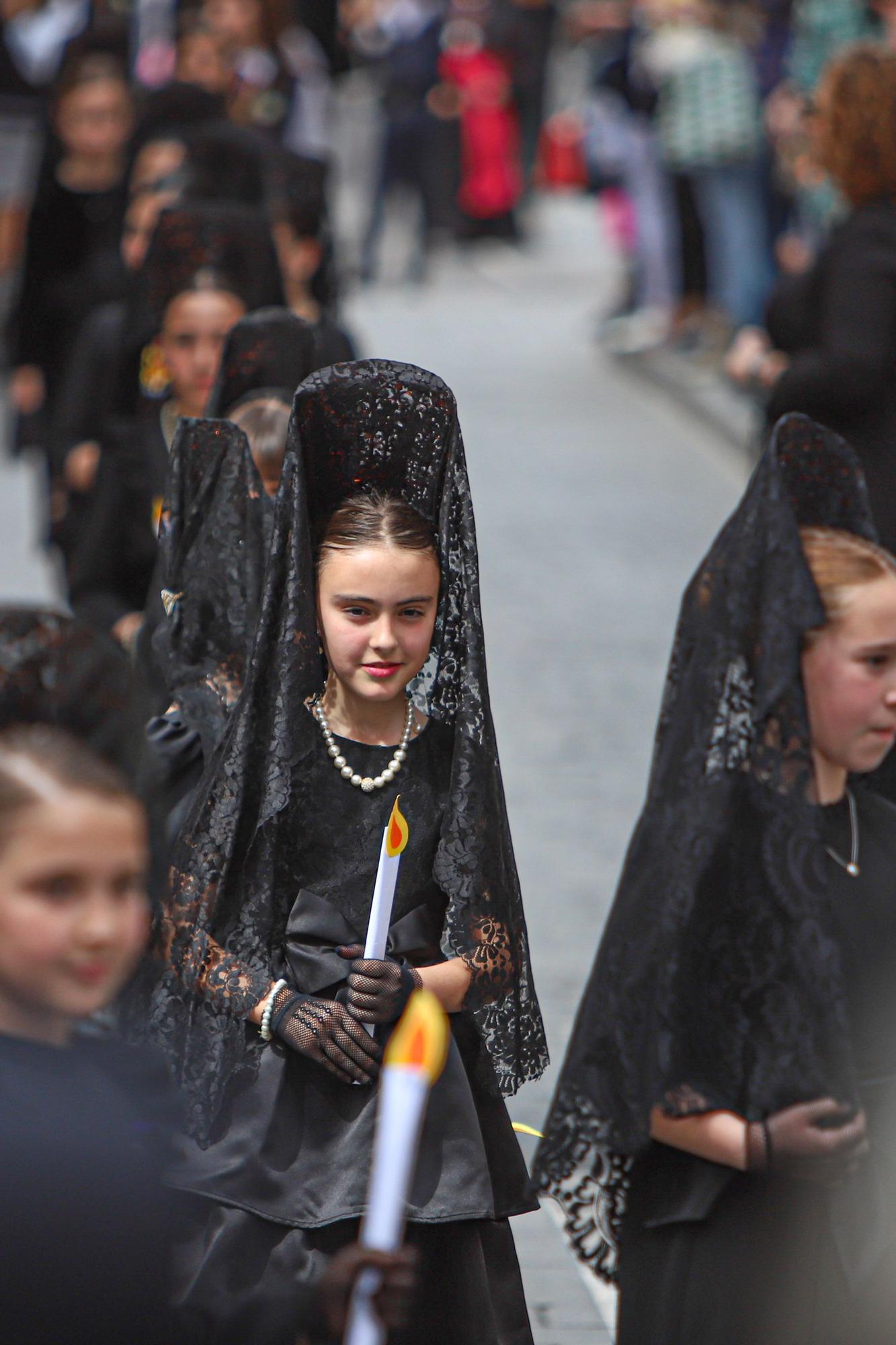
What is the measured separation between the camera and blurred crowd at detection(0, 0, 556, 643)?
5.07 meters

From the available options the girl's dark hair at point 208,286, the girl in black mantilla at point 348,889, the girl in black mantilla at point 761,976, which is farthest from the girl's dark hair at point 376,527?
the girl's dark hair at point 208,286

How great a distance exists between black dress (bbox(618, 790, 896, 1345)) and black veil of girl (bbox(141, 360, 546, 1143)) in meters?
0.36

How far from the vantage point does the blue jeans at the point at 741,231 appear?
1155cm

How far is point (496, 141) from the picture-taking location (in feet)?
58.2

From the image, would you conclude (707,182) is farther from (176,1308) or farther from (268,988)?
(176,1308)

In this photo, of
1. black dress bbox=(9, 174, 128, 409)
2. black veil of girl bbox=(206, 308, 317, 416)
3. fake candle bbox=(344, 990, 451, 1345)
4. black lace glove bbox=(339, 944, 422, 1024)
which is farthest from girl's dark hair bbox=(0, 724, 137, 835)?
black dress bbox=(9, 174, 128, 409)

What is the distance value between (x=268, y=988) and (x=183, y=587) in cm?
90

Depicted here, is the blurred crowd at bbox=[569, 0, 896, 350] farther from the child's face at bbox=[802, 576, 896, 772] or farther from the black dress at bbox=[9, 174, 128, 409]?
the child's face at bbox=[802, 576, 896, 772]

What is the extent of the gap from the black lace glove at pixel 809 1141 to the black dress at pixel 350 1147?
387 mm

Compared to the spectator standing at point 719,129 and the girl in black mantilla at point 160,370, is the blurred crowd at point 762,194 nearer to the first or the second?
the spectator standing at point 719,129

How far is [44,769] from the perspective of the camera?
197 centimetres

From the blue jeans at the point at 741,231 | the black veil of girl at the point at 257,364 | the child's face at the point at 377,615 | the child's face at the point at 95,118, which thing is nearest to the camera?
the child's face at the point at 377,615

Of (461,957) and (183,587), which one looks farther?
(183,587)

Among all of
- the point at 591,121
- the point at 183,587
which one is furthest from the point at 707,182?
the point at 183,587
